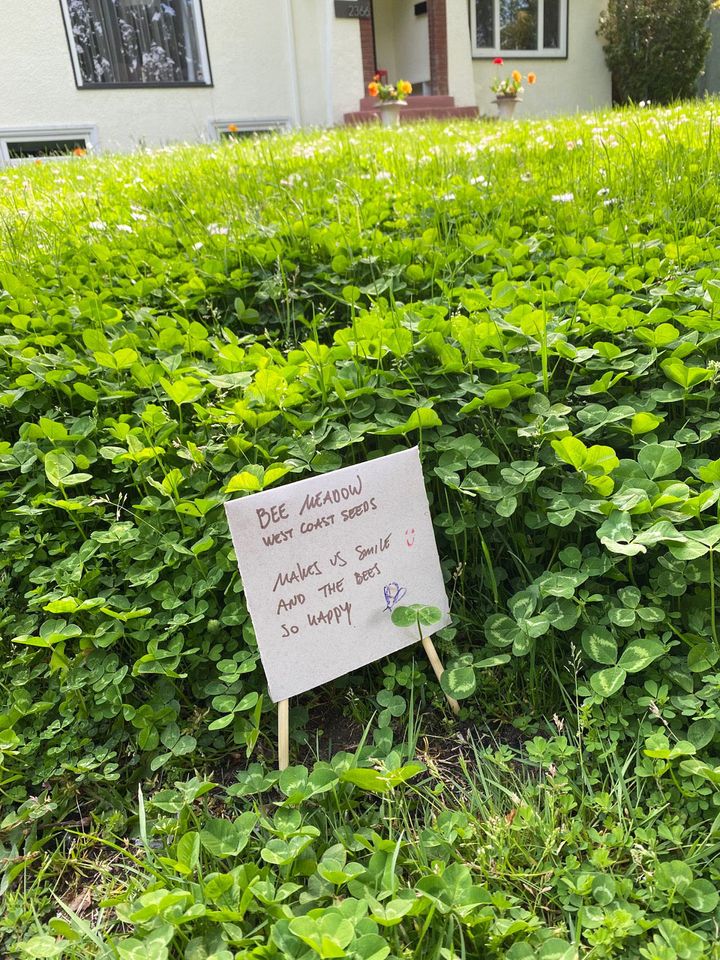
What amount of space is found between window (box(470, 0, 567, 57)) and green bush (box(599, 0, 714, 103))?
1.00 m

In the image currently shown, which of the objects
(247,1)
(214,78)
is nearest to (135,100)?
(214,78)

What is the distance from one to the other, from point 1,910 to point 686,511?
1514mm

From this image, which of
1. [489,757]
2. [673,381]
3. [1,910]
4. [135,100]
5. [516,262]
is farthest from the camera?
[135,100]

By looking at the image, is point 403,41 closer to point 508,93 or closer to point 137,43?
point 508,93

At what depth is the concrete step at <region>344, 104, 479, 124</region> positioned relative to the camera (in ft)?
38.2

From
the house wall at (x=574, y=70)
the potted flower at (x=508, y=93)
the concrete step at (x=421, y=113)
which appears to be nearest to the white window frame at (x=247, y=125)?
the concrete step at (x=421, y=113)

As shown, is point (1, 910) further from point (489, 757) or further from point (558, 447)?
point (558, 447)

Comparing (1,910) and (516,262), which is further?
(516,262)

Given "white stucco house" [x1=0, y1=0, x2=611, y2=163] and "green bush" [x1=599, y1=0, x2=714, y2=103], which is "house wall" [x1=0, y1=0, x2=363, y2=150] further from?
"green bush" [x1=599, y1=0, x2=714, y2=103]

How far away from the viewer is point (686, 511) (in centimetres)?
143

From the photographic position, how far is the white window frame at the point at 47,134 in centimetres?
1060

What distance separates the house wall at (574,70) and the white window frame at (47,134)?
26.8ft

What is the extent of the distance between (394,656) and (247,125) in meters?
12.2

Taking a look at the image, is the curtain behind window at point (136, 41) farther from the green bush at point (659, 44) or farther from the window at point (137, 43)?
the green bush at point (659, 44)
